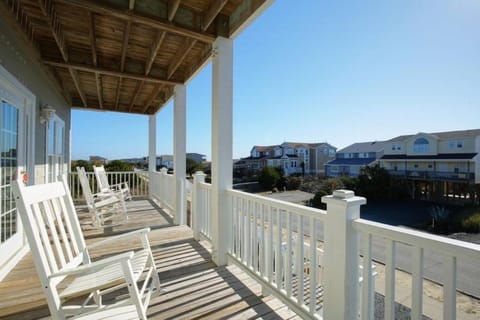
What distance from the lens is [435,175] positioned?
14.2 meters

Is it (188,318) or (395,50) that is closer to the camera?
(188,318)

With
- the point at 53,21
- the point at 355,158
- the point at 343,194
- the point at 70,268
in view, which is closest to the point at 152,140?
the point at 53,21

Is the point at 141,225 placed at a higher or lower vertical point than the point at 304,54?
lower

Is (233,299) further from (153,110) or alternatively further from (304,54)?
(304,54)

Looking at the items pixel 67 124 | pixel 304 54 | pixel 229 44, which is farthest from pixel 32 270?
pixel 304 54

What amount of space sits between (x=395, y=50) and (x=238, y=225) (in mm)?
9311

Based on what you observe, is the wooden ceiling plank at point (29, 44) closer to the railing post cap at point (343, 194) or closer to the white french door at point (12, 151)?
the white french door at point (12, 151)

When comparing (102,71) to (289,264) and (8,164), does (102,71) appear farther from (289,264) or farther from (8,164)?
(289,264)

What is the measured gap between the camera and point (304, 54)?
7133 millimetres

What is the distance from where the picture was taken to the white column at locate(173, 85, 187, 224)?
14.9 feet

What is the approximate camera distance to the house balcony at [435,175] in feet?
40.4

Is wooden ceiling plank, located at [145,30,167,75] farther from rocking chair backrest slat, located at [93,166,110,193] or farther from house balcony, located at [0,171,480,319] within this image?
rocking chair backrest slat, located at [93,166,110,193]

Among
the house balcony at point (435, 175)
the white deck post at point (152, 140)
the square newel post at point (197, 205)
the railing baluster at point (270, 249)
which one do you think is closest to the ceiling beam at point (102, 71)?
the square newel post at point (197, 205)

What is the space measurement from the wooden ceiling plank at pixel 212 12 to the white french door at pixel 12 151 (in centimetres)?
207
